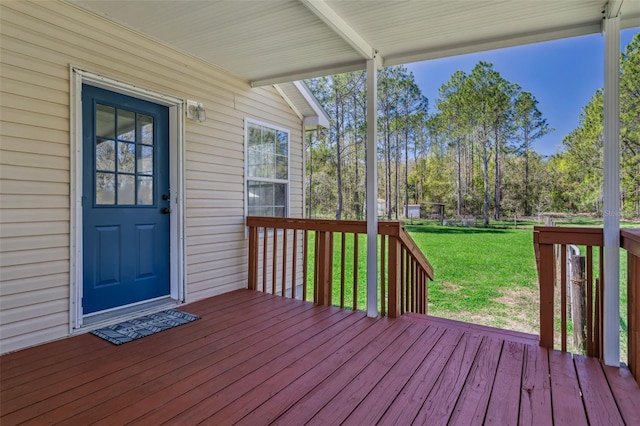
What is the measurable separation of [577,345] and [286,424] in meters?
4.01

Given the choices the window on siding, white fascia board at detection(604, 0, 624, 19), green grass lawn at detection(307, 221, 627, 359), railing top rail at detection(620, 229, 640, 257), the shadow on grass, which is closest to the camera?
railing top rail at detection(620, 229, 640, 257)

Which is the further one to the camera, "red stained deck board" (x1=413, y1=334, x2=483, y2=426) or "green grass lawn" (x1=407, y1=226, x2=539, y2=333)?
"green grass lawn" (x1=407, y1=226, x2=539, y2=333)

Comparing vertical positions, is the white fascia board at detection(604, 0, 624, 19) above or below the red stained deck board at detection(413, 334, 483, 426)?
above

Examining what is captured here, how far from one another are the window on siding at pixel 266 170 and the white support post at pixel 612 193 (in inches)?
135

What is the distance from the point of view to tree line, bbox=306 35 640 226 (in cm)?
927

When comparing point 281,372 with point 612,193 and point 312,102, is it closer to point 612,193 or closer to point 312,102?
point 612,193

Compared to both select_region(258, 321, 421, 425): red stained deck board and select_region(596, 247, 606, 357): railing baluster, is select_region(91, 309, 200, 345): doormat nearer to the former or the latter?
select_region(258, 321, 421, 425): red stained deck board

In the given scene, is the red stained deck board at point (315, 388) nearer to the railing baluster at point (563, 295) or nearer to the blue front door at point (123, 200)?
the railing baluster at point (563, 295)

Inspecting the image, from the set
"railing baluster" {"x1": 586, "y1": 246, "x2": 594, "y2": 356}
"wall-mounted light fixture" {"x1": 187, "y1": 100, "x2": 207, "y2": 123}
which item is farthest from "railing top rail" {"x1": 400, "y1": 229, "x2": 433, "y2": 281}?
"wall-mounted light fixture" {"x1": 187, "y1": 100, "x2": 207, "y2": 123}

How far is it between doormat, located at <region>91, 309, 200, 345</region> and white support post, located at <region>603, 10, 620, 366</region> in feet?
10.2

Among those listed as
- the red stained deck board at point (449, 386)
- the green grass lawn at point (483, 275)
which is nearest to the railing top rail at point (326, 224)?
the red stained deck board at point (449, 386)

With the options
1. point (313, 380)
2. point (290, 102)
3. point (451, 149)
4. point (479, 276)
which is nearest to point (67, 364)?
point (313, 380)

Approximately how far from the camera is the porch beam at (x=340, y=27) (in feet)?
7.61

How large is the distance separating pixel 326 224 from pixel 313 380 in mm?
1753
